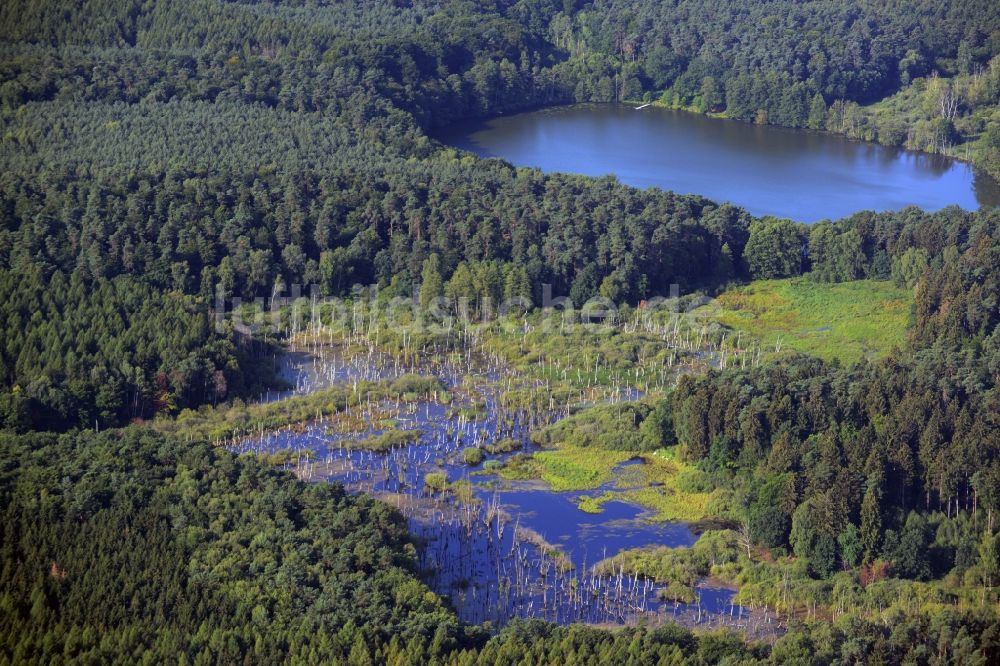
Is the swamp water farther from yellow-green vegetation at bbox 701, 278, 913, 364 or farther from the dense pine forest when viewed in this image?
yellow-green vegetation at bbox 701, 278, 913, 364

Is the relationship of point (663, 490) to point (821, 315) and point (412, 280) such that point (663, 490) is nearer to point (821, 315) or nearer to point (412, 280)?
point (821, 315)

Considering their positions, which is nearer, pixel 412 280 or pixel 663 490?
pixel 663 490

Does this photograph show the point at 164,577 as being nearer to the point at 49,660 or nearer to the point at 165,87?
the point at 49,660

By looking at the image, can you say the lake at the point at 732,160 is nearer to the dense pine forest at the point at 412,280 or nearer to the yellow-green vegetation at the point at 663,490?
the dense pine forest at the point at 412,280

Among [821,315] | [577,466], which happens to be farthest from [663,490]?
[821,315]

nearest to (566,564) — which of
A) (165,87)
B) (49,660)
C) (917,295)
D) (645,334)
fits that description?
(49,660)
